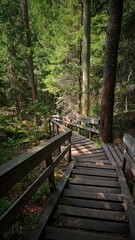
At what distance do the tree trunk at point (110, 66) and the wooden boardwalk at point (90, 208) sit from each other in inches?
98.7

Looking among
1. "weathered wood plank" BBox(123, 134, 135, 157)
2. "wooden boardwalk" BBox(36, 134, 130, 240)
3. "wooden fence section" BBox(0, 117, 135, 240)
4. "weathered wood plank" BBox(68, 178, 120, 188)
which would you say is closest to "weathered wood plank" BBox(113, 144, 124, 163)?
"wooden boardwalk" BBox(36, 134, 130, 240)

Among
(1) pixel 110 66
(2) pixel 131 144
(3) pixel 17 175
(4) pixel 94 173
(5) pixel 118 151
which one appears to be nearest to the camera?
(3) pixel 17 175

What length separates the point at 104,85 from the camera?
7.00 m

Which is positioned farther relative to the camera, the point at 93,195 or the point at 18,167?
the point at 93,195

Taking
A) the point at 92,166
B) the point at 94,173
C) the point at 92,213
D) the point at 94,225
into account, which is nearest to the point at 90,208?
the point at 92,213

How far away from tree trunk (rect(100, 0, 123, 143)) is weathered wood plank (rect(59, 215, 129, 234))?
483 cm

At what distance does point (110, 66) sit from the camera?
673 cm

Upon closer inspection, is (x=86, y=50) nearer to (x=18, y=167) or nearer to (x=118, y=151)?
(x=118, y=151)

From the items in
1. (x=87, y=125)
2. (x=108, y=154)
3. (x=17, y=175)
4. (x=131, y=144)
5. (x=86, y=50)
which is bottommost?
(x=108, y=154)

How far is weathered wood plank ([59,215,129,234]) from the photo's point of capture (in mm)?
2566

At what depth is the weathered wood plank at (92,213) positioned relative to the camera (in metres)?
2.79

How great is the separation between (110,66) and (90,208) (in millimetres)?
5267

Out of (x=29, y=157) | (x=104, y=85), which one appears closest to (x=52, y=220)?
(x=29, y=157)

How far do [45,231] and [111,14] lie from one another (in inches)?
A: 269
